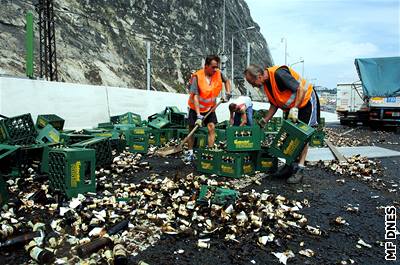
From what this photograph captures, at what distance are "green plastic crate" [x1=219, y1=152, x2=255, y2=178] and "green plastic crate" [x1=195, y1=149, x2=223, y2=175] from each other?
71 mm

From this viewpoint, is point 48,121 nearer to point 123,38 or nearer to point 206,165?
point 206,165

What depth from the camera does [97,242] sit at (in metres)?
3.01

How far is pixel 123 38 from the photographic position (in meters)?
33.1

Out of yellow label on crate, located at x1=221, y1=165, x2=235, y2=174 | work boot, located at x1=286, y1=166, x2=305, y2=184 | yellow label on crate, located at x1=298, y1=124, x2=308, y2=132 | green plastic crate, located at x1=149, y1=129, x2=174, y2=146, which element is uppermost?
yellow label on crate, located at x1=298, y1=124, x2=308, y2=132

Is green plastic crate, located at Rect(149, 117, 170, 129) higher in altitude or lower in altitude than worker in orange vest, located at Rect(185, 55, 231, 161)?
lower

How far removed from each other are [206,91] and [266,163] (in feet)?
5.58

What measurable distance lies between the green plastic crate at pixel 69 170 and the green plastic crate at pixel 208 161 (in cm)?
178

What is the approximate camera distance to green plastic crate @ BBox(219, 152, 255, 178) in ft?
17.2

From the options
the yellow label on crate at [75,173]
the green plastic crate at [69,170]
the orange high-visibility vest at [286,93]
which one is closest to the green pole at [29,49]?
the green plastic crate at [69,170]

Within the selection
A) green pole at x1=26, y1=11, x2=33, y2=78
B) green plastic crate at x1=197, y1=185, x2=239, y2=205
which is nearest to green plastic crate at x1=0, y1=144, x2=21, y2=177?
green plastic crate at x1=197, y1=185, x2=239, y2=205

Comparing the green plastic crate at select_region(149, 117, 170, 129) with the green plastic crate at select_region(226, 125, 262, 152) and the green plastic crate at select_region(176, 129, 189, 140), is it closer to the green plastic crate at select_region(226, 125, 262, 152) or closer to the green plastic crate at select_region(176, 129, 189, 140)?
the green plastic crate at select_region(176, 129, 189, 140)

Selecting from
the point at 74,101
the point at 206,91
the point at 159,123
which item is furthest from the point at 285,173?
Result: the point at 74,101

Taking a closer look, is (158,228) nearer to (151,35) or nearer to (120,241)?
(120,241)

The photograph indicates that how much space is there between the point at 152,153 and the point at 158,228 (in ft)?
13.8
